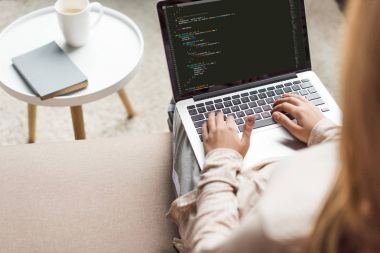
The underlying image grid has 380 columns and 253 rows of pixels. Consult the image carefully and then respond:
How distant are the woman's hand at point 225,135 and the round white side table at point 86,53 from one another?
1.16 ft

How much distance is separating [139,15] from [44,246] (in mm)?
1304

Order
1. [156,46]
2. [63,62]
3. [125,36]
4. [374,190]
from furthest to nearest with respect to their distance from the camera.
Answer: [156,46]
[125,36]
[63,62]
[374,190]

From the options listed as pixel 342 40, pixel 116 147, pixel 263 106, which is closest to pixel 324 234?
pixel 342 40

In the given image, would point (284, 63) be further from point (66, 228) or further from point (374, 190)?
point (374, 190)

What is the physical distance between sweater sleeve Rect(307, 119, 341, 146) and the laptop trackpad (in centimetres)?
5

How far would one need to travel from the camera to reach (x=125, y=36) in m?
1.49

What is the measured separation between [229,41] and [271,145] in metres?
0.26

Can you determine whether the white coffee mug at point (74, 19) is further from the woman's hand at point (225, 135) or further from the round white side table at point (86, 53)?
the woman's hand at point (225, 135)

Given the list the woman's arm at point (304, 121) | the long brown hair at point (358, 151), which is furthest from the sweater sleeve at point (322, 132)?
the long brown hair at point (358, 151)

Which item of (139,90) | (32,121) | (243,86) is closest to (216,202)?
(243,86)

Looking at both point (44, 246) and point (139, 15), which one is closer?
point (44, 246)

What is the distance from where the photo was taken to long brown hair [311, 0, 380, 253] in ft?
1.71

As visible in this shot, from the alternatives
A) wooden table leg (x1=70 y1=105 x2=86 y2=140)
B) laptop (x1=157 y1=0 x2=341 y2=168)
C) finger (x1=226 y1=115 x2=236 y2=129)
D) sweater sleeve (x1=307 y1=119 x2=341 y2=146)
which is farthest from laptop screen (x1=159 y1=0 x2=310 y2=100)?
wooden table leg (x1=70 y1=105 x2=86 y2=140)

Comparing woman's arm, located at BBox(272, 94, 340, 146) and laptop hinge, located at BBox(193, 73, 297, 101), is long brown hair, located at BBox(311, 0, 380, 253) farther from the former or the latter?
laptop hinge, located at BBox(193, 73, 297, 101)
